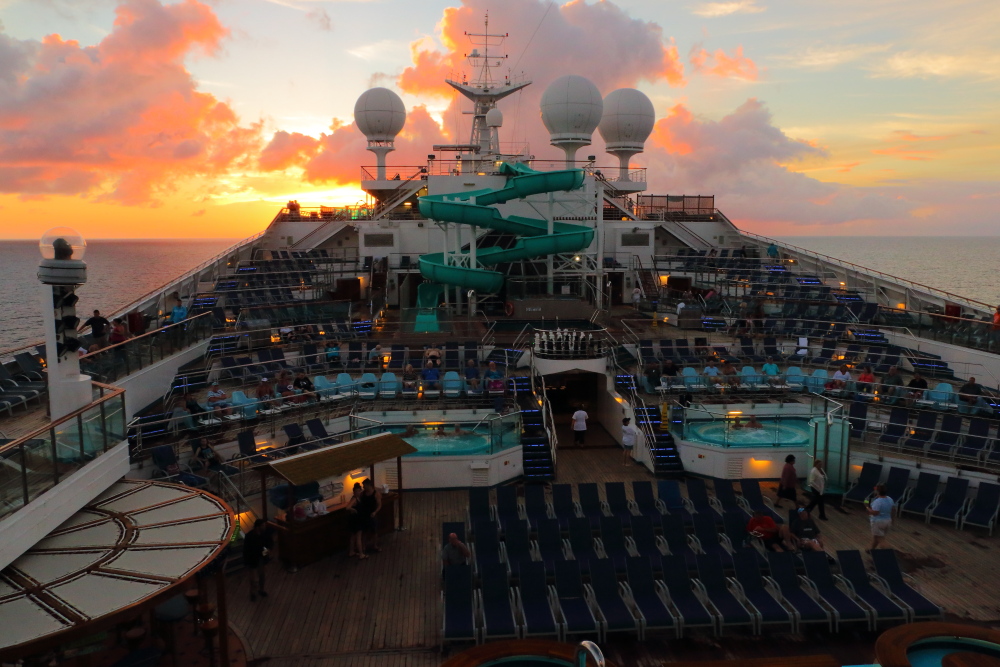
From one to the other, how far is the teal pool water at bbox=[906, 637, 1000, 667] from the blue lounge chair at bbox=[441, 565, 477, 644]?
4650mm

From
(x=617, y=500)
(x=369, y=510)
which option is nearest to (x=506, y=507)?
(x=617, y=500)

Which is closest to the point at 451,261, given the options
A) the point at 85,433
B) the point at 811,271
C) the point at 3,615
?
the point at 811,271

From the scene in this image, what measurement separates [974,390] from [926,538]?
5658mm

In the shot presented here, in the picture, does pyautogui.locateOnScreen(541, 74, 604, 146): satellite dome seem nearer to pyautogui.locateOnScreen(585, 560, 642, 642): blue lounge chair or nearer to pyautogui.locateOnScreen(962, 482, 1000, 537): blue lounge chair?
pyautogui.locateOnScreen(962, 482, 1000, 537): blue lounge chair

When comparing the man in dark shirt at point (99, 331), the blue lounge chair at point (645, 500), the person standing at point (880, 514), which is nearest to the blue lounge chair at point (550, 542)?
the blue lounge chair at point (645, 500)

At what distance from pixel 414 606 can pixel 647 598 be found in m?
2.99

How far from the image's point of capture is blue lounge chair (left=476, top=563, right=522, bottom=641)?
326 inches

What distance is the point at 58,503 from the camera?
686 centimetres

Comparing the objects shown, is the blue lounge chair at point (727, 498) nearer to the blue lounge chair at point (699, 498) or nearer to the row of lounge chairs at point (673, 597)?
the blue lounge chair at point (699, 498)

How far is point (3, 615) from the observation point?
18.2 ft

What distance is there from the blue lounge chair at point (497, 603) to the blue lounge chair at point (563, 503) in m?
2.68

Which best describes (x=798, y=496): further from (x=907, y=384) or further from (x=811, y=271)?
(x=811, y=271)

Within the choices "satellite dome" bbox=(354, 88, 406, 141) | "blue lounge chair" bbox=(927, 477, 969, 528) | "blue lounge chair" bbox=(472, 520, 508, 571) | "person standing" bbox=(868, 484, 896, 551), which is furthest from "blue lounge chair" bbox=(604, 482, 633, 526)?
"satellite dome" bbox=(354, 88, 406, 141)

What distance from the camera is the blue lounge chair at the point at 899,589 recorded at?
8461 mm
